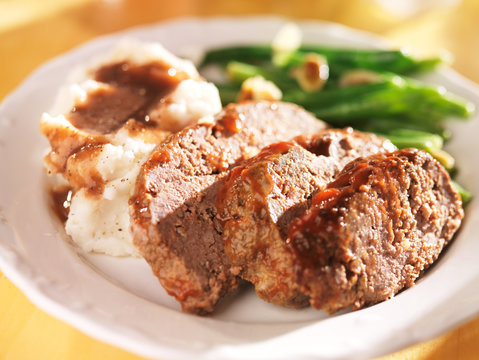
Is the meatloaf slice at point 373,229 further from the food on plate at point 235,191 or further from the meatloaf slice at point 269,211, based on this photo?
the meatloaf slice at point 269,211

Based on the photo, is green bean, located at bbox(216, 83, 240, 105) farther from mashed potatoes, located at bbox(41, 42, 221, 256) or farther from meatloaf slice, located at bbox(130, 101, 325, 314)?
meatloaf slice, located at bbox(130, 101, 325, 314)

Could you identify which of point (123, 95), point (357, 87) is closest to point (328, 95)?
point (357, 87)

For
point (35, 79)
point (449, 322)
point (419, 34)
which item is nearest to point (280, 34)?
→ point (419, 34)

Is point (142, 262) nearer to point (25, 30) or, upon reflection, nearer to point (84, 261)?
point (84, 261)

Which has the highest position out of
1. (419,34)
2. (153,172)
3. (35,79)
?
(153,172)

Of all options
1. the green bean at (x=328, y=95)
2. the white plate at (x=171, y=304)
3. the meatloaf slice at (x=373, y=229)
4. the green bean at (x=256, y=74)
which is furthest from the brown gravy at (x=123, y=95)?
the meatloaf slice at (x=373, y=229)

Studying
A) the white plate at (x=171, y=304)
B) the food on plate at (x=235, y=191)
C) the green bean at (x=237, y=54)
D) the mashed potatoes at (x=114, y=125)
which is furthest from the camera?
the green bean at (x=237, y=54)
